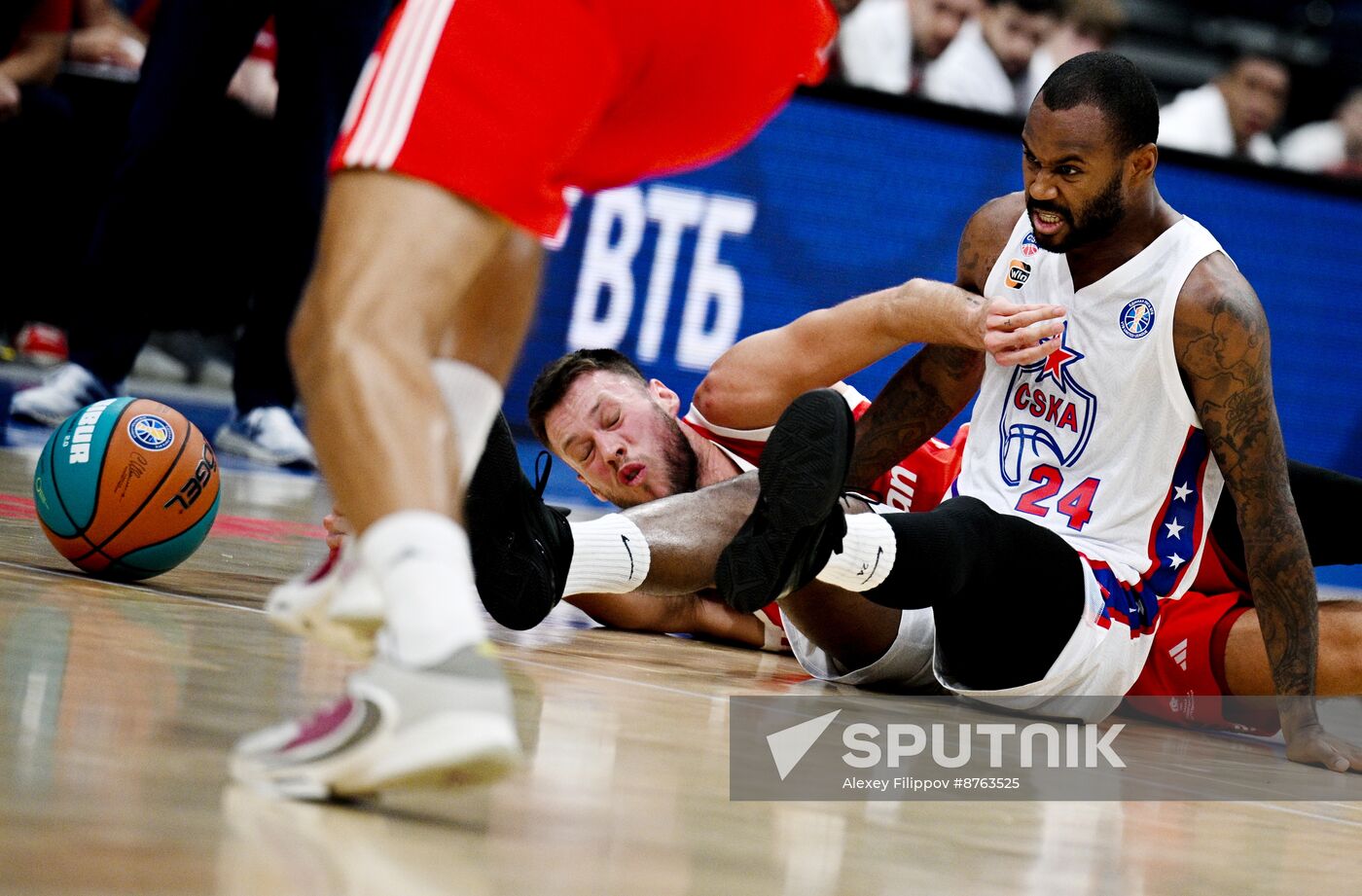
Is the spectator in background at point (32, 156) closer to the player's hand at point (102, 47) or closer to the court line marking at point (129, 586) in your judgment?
the player's hand at point (102, 47)

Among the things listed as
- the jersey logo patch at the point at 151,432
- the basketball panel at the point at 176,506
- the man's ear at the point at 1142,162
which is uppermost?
the man's ear at the point at 1142,162

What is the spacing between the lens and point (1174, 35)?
37.9 feet

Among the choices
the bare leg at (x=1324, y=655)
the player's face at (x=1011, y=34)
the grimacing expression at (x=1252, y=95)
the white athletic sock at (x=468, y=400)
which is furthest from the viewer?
the grimacing expression at (x=1252, y=95)

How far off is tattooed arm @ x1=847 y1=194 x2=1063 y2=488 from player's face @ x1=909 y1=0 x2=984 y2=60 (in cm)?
565

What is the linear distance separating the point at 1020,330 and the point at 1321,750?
95 cm

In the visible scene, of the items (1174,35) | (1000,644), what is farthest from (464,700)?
(1174,35)

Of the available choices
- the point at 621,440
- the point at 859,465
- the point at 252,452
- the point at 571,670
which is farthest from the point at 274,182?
the point at 571,670

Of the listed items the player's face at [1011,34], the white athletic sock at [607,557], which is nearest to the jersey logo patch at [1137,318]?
the white athletic sock at [607,557]

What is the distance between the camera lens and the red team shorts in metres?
1.82

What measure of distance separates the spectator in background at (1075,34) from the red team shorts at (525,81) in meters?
7.54

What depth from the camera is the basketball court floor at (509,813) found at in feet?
4.81

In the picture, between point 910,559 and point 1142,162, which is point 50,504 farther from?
point 1142,162

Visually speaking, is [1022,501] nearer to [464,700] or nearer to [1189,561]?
[1189,561]

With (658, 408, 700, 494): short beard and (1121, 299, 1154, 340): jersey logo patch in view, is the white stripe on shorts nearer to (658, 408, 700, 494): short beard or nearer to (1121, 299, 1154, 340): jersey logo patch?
(1121, 299, 1154, 340): jersey logo patch
